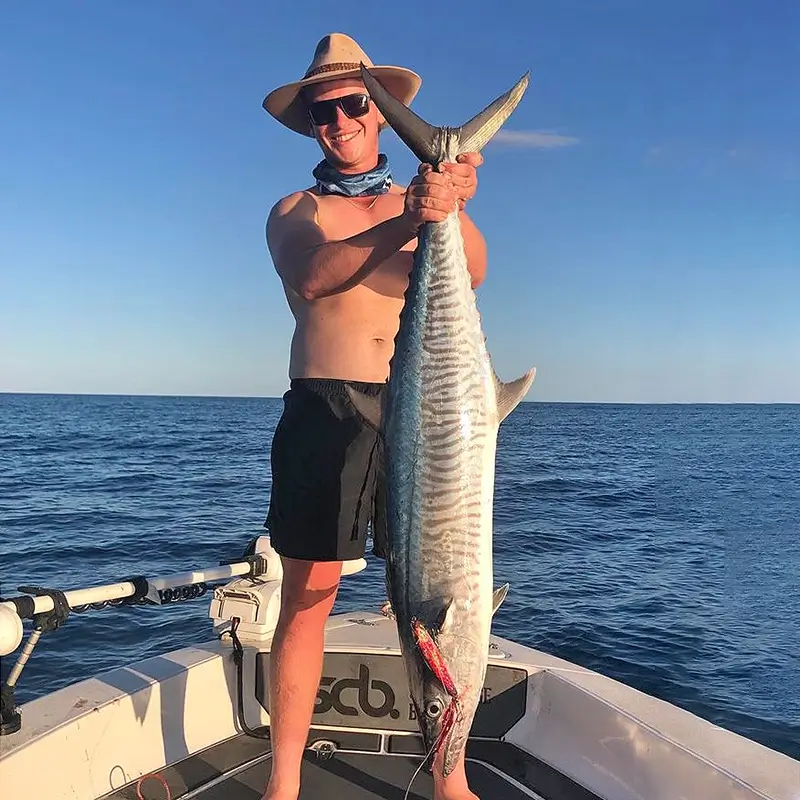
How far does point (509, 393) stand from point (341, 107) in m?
1.33

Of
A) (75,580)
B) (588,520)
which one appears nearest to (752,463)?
(588,520)

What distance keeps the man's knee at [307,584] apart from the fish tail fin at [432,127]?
1.56m

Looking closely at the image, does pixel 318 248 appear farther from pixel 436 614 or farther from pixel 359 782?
pixel 359 782

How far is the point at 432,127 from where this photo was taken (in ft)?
7.63

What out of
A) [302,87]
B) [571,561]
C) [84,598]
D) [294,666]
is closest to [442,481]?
[294,666]

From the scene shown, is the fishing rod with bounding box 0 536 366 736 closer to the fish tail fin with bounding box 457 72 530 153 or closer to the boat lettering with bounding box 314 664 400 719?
the boat lettering with bounding box 314 664 400 719

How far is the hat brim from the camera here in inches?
113

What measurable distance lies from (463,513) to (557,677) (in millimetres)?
1864

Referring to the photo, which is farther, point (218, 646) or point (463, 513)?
point (218, 646)

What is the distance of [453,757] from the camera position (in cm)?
235

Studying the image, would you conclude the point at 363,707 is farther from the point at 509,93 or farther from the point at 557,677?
the point at 509,93

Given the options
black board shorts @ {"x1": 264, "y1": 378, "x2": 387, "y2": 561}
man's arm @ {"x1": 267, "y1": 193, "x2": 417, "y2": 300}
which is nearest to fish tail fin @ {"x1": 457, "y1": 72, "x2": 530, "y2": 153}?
man's arm @ {"x1": 267, "y1": 193, "x2": 417, "y2": 300}

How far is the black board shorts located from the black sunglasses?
3.25 ft

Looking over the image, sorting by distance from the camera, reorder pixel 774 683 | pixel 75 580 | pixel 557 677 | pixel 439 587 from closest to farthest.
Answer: pixel 439 587 → pixel 557 677 → pixel 774 683 → pixel 75 580
